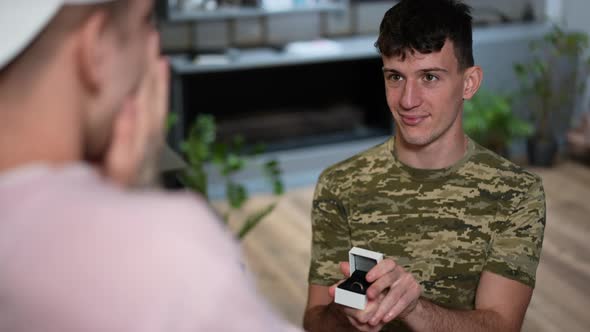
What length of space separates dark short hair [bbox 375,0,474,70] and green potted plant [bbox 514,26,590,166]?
372cm

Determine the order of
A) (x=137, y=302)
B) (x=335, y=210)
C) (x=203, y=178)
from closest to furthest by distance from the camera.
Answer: (x=137, y=302) → (x=335, y=210) → (x=203, y=178)

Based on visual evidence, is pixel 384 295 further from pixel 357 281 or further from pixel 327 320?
pixel 327 320

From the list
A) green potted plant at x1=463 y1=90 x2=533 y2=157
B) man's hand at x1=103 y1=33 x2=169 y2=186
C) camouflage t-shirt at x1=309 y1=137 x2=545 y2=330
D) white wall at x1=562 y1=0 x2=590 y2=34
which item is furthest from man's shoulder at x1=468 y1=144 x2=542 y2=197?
white wall at x1=562 y1=0 x2=590 y2=34

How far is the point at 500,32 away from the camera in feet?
18.6

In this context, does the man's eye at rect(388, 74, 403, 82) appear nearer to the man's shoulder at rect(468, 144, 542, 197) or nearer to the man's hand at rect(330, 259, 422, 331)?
the man's shoulder at rect(468, 144, 542, 197)

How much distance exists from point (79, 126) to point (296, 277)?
3.47m

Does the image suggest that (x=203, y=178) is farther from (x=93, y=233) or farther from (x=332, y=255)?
(x=93, y=233)

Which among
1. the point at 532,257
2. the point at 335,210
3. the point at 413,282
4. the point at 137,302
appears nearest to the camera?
the point at 137,302

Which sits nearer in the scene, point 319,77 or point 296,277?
point 296,277

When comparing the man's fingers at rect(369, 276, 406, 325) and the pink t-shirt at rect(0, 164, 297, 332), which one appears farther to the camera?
the man's fingers at rect(369, 276, 406, 325)

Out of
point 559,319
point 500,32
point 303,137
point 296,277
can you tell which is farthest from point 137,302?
point 500,32

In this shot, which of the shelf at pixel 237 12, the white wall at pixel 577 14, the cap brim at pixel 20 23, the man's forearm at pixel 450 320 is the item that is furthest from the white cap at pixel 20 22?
the white wall at pixel 577 14

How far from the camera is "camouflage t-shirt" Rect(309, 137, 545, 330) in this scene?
5.59 feet

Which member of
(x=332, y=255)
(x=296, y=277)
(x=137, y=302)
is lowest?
(x=296, y=277)
